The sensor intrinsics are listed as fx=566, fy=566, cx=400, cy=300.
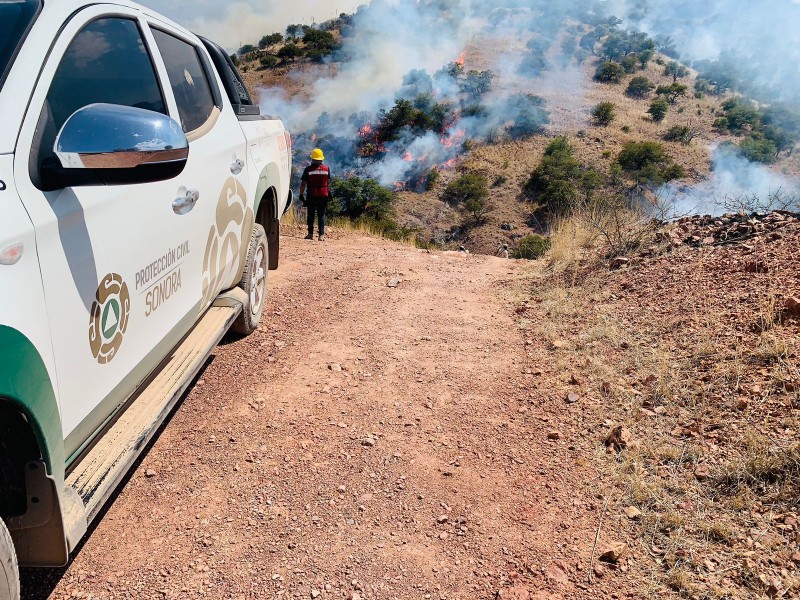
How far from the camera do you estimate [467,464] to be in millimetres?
3051

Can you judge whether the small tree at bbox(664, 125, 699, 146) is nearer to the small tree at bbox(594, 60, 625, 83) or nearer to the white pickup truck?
the small tree at bbox(594, 60, 625, 83)

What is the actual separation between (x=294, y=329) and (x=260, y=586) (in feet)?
8.61

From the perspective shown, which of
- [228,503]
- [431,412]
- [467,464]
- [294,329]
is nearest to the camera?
[228,503]

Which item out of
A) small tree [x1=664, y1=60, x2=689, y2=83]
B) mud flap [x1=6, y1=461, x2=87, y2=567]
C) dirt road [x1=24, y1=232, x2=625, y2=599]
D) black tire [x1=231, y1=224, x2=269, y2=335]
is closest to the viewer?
mud flap [x1=6, y1=461, x2=87, y2=567]

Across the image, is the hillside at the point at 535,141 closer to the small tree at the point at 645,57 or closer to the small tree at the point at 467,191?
the small tree at the point at 467,191

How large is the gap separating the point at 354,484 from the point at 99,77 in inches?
82.2

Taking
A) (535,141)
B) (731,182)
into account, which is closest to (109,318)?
(731,182)

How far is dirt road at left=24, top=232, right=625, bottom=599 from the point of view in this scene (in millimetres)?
2279

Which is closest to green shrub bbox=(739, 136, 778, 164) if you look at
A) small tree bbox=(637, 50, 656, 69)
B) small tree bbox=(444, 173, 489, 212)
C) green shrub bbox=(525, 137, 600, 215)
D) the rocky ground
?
green shrub bbox=(525, 137, 600, 215)

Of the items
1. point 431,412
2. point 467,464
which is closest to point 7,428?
point 467,464

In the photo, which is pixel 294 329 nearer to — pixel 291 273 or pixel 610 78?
pixel 291 273

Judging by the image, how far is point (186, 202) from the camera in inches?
99.3

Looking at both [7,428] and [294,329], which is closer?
[7,428]

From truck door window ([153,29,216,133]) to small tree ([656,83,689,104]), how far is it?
53580 mm
